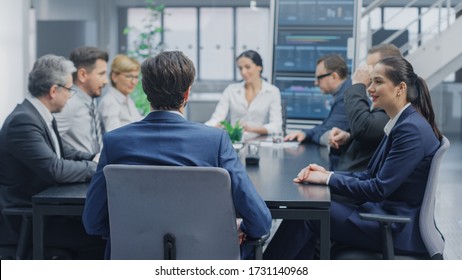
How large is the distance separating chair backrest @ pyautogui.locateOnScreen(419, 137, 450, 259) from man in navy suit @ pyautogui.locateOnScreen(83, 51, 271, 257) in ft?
2.42

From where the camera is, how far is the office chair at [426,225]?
2.72 metres

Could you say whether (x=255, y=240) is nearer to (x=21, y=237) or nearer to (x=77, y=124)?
(x=21, y=237)

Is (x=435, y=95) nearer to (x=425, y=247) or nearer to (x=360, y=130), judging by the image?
(x=360, y=130)

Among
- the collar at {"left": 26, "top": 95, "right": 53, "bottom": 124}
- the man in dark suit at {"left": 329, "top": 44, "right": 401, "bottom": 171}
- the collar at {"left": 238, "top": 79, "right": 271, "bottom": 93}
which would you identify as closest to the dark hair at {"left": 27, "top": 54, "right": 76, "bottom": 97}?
the collar at {"left": 26, "top": 95, "right": 53, "bottom": 124}

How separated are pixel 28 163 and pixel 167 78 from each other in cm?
95

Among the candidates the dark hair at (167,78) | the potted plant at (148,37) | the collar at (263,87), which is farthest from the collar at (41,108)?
the potted plant at (148,37)

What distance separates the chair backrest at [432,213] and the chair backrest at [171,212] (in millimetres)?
849

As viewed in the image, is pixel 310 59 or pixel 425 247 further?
pixel 310 59

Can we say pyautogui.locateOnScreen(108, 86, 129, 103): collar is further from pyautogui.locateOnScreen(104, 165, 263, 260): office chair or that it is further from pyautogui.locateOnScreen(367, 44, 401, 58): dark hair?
pyautogui.locateOnScreen(104, 165, 263, 260): office chair

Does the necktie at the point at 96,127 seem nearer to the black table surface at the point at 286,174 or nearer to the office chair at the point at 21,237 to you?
the black table surface at the point at 286,174

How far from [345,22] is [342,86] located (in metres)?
1.90

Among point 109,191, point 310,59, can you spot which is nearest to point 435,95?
point 310,59

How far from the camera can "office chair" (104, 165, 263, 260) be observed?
7.15 ft

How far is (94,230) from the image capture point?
2.42 metres
